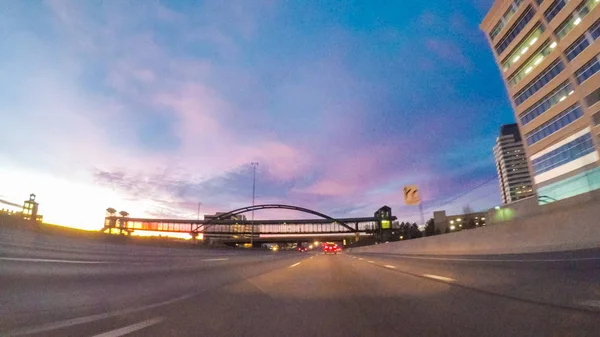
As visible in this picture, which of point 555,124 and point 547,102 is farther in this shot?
point 547,102

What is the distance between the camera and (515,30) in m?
67.1

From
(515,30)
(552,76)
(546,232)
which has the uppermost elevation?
(515,30)

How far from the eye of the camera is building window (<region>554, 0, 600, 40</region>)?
50.8 metres

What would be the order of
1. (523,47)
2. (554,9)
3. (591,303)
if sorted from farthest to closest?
(523,47) → (554,9) → (591,303)

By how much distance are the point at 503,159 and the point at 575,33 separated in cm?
10707

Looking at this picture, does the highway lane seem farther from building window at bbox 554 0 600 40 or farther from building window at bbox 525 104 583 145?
building window at bbox 525 104 583 145

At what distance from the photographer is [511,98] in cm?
7306

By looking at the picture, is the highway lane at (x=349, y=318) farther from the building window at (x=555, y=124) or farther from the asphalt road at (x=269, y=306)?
the building window at (x=555, y=124)

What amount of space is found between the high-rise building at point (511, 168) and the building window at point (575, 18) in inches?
3413

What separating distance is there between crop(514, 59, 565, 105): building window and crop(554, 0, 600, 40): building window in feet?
13.8

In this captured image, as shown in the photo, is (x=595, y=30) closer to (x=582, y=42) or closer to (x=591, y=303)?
(x=582, y=42)

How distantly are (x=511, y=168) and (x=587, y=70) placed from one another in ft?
341

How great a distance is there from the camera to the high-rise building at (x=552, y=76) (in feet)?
173

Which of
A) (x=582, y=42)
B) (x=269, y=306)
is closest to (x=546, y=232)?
(x=269, y=306)
